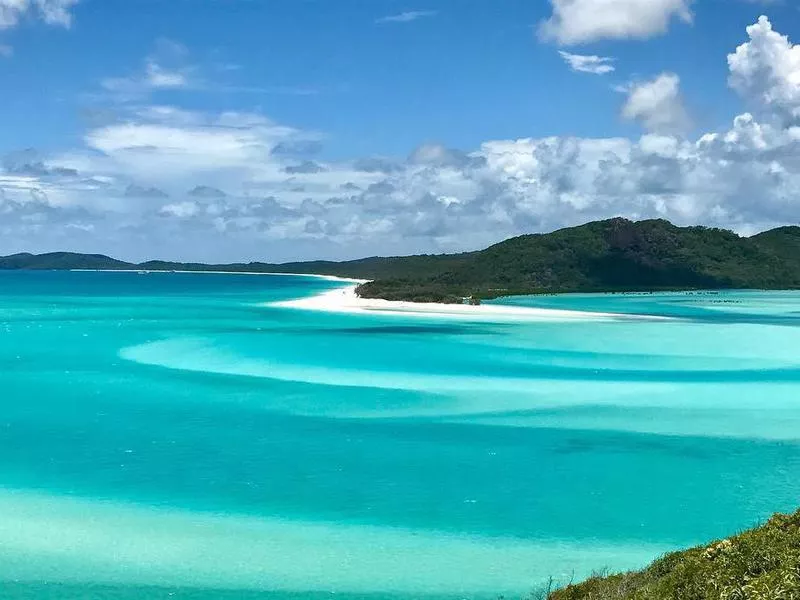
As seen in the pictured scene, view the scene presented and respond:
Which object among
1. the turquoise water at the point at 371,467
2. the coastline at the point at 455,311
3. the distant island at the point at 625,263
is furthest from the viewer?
the distant island at the point at 625,263

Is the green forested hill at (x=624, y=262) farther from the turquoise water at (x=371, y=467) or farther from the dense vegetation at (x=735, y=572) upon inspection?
the dense vegetation at (x=735, y=572)

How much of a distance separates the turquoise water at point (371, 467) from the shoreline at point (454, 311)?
26751mm

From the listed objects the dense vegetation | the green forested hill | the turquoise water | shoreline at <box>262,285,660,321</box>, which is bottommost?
the turquoise water

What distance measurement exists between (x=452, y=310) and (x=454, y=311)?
4.53 ft

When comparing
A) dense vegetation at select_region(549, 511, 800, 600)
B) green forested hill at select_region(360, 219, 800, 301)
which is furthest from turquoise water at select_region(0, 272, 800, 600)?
green forested hill at select_region(360, 219, 800, 301)

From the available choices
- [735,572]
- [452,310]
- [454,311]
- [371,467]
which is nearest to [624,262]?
[452,310]

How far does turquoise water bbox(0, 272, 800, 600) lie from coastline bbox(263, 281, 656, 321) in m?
26.8

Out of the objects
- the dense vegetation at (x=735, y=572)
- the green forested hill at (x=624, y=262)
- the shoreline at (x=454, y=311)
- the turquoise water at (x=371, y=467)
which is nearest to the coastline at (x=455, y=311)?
the shoreline at (x=454, y=311)

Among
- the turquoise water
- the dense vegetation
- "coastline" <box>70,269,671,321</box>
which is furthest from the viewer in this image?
"coastline" <box>70,269,671,321</box>

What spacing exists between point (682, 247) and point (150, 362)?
141m

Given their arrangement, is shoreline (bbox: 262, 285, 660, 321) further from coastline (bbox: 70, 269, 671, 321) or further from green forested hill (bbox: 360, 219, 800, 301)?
green forested hill (bbox: 360, 219, 800, 301)

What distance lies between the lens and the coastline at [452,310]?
68.9 metres

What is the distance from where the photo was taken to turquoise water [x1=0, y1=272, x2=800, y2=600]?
13.5m

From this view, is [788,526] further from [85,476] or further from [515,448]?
[85,476]
